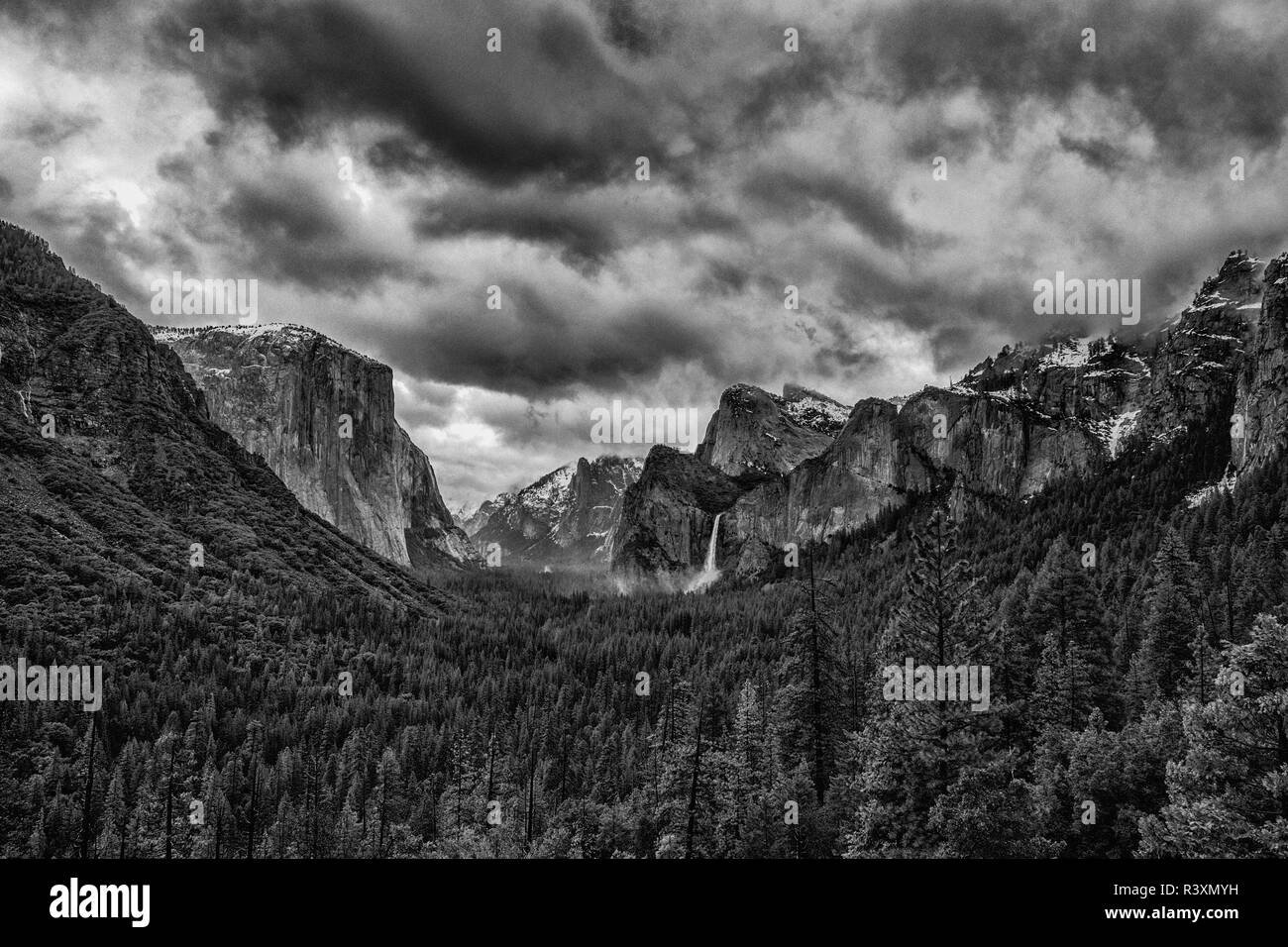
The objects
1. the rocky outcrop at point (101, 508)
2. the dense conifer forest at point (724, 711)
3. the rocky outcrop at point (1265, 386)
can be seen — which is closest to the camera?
the dense conifer forest at point (724, 711)

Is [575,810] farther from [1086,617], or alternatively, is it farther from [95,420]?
[95,420]

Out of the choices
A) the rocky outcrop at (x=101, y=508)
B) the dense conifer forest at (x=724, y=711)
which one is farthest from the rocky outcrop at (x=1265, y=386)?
the rocky outcrop at (x=101, y=508)

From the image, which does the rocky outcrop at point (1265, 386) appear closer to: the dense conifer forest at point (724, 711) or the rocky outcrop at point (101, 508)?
the dense conifer forest at point (724, 711)

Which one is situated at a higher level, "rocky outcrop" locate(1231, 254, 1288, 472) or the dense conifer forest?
"rocky outcrop" locate(1231, 254, 1288, 472)

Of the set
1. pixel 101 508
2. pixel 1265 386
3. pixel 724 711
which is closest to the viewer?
pixel 724 711

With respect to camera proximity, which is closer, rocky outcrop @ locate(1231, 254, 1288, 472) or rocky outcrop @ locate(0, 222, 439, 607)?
rocky outcrop @ locate(1231, 254, 1288, 472)

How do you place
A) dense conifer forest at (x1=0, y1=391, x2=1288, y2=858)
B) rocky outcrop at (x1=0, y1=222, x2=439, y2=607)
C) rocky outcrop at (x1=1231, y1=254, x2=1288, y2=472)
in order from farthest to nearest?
rocky outcrop at (x1=0, y1=222, x2=439, y2=607) → rocky outcrop at (x1=1231, y1=254, x2=1288, y2=472) → dense conifer forest at (x1=0, y1=391, x2=1288, y2=858)

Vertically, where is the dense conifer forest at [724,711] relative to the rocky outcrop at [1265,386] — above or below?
below

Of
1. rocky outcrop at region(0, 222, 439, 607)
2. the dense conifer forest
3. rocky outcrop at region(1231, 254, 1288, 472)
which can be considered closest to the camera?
the dense conifer forest

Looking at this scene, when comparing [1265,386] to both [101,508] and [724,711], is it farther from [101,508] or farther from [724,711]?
[101,508]

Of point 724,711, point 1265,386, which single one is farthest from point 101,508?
point 1265,386

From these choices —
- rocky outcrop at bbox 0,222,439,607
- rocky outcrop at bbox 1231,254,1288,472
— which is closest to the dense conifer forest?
rocky outcrop at bbox 0,222,439,607

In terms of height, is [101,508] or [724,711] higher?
[101,508]

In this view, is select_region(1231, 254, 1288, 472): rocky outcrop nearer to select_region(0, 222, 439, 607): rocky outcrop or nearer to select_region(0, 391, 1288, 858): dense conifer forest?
select_region(0, 391, 1288, 858): dense conifer forest
